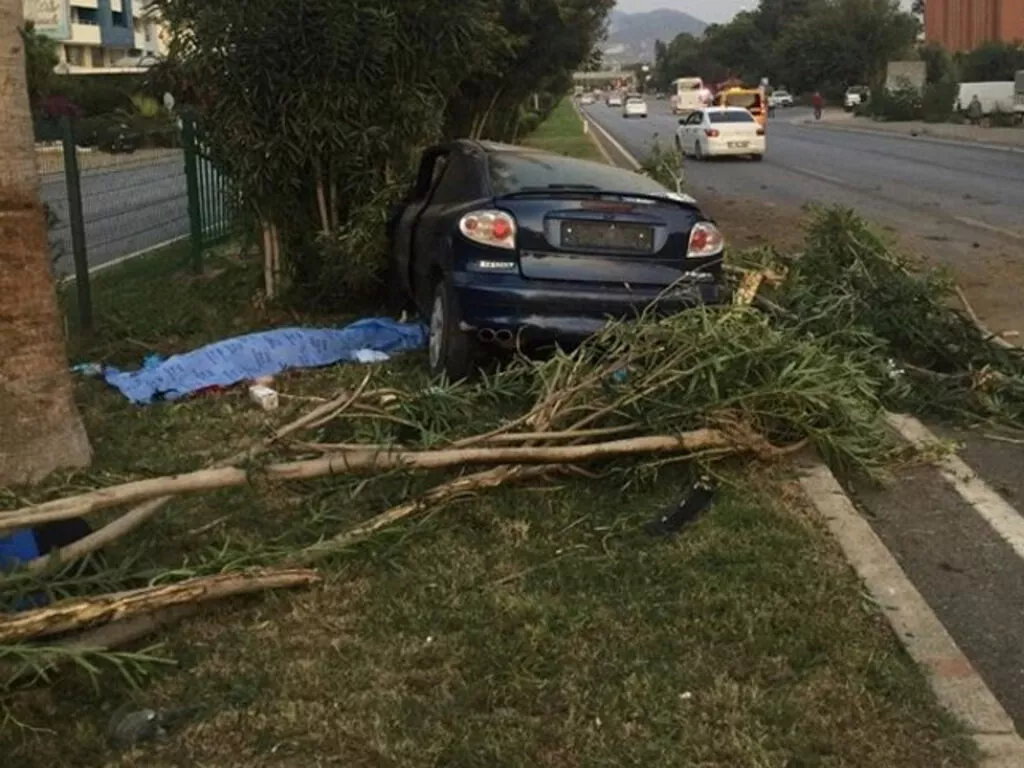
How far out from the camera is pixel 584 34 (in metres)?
22.9

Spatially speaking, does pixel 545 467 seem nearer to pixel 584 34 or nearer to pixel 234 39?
pixel 234 39

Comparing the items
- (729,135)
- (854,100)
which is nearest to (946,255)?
(729,135)

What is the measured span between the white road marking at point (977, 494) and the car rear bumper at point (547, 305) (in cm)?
139

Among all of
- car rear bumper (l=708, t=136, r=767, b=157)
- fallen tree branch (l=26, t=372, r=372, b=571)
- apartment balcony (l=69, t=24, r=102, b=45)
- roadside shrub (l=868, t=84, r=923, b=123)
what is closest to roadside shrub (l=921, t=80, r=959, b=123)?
roadside shrub (l=868, t=84, r=923, b=123)

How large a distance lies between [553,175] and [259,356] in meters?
2.12

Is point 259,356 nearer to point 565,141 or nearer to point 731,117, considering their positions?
point 731,117

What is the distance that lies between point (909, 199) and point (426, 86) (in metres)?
13.3

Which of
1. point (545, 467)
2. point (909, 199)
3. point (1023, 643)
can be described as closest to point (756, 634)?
point (1023, 643)

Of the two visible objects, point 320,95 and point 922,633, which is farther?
point 320,95

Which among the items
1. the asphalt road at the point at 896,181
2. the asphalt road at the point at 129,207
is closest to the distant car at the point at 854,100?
the asphalt road at the point at 896,181

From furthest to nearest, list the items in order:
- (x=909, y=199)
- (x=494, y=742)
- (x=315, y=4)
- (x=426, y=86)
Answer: (x=909, y=199)
(x=426, y=86)
(x=315, y=4)
(x=494, y=742)

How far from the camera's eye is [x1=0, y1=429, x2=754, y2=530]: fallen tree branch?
460 cm

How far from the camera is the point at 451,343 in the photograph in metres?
7.75

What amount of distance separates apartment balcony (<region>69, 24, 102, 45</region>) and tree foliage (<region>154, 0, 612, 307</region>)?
3241 inches
